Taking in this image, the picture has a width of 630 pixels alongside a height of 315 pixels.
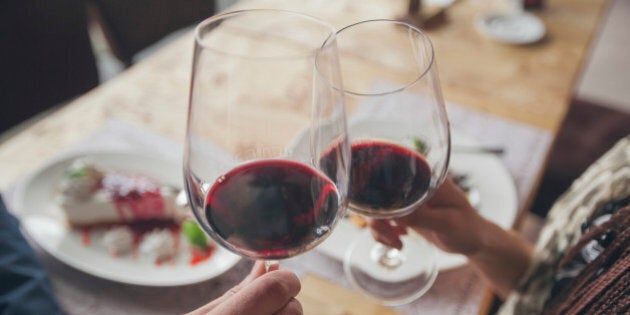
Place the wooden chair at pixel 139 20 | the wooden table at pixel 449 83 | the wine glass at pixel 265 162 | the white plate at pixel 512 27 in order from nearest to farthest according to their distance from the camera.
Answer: the wine glass at pixel 265 162, the wooden table at pixel 449 83, the white plate at pixel 512 27, the wooden chair at pixel 139 20

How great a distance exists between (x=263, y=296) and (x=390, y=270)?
0.95 feet

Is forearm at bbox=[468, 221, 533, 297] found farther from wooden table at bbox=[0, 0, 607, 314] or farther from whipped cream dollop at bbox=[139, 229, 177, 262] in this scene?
whipped cream dollop at bbox=[139, 229, 177, 262]

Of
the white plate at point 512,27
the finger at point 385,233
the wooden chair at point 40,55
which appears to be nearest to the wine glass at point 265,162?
the finger at point 385,233

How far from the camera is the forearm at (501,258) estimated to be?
684mm

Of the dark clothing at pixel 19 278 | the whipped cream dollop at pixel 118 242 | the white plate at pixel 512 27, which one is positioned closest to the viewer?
the dark clothing at pixel 19 278

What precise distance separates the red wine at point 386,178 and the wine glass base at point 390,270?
0.57 feet

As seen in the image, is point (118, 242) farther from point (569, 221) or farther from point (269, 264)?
point (569, 221)

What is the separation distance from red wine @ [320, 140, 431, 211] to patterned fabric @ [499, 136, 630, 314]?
0.81 ft

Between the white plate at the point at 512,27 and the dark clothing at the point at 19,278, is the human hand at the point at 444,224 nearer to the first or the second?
the dark clothing at the point at 19,278

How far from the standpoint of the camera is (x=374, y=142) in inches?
21.9

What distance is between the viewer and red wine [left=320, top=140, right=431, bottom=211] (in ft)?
1.70

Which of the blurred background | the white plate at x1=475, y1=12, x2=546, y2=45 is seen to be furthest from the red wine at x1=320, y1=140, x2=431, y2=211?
the blurred background

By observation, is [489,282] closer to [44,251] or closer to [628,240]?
[628,240]

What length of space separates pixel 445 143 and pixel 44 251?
551 mm
